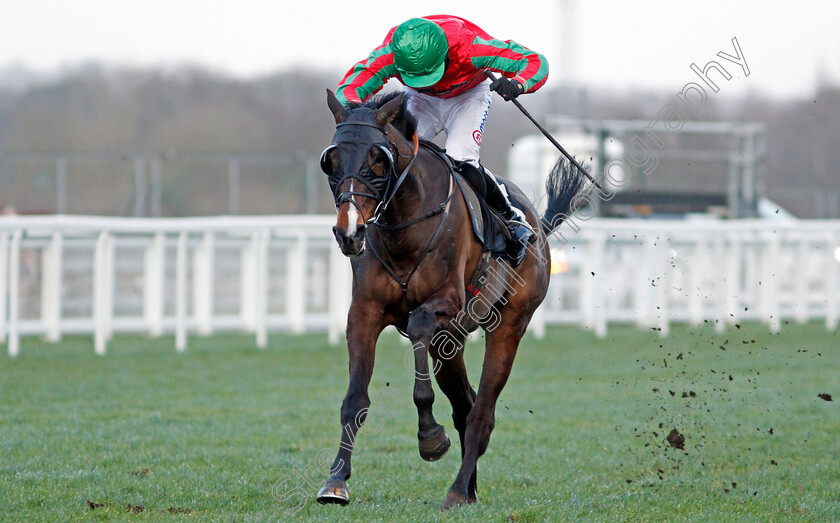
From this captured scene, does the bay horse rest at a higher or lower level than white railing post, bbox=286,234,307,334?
higher

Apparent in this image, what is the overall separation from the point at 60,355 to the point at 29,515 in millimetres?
6765

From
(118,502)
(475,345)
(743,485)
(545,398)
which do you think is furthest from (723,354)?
(118,502)

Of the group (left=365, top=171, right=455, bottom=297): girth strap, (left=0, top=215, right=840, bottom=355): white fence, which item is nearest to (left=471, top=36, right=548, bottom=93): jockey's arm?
(left=365, top=171, right=455, bottom=297): girth strap

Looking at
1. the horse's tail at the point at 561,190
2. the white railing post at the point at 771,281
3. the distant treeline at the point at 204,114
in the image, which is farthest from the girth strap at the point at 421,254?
the distant treeline at the point at 204,114

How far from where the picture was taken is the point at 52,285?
11.1 m

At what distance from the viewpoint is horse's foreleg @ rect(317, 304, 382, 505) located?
422cm

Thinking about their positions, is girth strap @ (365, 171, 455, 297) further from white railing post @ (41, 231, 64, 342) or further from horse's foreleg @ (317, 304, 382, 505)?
white railing post @ (41, 231, 64, 342)

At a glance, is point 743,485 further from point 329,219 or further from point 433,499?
point 329,219

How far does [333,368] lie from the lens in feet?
32.8

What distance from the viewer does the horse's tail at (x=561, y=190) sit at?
6219 millimetres

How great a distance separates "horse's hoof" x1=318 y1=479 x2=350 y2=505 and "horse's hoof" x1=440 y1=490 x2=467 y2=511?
17.9 inches

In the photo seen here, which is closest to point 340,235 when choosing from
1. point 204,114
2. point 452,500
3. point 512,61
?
point 452,500

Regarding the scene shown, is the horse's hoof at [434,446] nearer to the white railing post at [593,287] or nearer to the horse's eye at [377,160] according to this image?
the horse's eye at [377,160]

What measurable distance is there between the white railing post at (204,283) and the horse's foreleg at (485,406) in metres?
6.46
